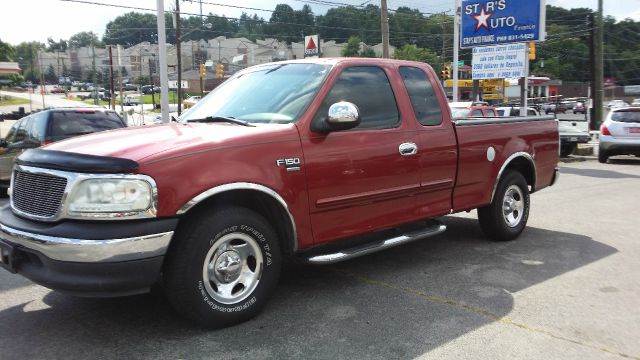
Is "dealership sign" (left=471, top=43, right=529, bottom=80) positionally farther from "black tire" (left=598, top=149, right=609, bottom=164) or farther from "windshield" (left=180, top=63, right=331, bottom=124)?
"windshield" (left=180, top=63, right=331, bottom=124)

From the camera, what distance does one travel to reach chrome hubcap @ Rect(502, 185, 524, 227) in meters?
6.40

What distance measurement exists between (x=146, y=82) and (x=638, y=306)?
13310 cm

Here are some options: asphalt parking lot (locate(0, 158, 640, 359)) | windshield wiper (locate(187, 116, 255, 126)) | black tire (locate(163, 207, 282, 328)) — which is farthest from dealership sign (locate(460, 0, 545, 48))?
black tire (locate(163, 207, 282, 328))

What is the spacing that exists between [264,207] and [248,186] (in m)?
0.38

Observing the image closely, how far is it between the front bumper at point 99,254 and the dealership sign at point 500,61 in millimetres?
15612

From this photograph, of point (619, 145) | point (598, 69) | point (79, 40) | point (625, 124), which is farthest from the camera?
point (79, 40)

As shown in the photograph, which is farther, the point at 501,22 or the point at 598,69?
the point at 598,69

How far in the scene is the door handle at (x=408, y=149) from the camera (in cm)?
488

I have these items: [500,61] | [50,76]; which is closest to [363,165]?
[500,61]

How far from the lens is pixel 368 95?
488 cm

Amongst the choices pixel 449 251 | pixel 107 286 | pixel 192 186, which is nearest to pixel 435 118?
pixel 449 251

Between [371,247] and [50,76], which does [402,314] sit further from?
[50,76]

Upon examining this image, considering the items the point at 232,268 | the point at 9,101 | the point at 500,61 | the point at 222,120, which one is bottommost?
the point at 232,268

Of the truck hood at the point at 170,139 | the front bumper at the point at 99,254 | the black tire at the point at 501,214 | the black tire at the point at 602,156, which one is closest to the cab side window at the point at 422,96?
the black tire at the point at 501,214
